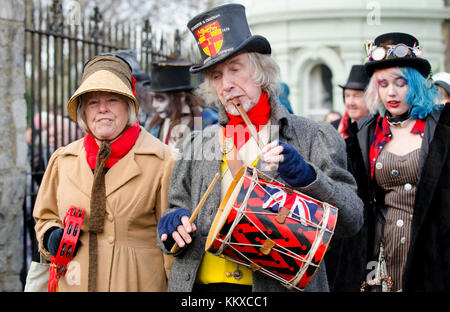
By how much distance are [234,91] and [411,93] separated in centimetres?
124

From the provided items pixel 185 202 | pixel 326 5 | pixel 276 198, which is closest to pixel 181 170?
pixel 185 202

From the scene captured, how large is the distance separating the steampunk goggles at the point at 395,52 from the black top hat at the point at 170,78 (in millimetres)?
2328

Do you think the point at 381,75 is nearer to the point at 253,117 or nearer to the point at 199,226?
the point at 253,117

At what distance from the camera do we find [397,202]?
3275mm

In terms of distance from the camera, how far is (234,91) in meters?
2.68

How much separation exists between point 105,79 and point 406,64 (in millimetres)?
1828

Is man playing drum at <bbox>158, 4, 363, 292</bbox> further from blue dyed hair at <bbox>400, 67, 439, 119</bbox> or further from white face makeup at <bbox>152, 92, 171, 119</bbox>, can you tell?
white face makeup at <bbox>152, 92, 171, 119</bbox>

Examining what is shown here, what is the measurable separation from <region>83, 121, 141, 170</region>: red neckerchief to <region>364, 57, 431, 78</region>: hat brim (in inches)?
62.1

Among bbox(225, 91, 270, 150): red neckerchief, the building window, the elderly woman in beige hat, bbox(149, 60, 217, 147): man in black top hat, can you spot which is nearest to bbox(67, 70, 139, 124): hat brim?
the elderly woman in beige hat

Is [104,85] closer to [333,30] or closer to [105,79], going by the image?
[105,79]

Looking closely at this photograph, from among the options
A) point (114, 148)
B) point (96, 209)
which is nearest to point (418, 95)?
point (114, 148)

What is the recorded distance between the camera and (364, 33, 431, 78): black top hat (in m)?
3.32

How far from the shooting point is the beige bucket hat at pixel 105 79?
9.64 ft

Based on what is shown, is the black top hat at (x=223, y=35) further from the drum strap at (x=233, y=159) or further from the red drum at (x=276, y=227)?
the red drum at (x=276, y=227)
